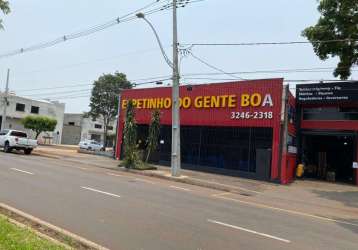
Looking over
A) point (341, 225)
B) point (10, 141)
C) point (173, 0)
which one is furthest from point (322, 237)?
point (10, 141)

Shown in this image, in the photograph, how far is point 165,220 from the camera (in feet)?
31.3

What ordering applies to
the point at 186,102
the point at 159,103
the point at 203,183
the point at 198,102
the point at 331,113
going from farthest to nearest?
the point at 159,103
the point at 186,102
the point at 198,102
the point at 331,113
the point at 203,183

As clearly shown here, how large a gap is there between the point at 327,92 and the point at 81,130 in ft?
197

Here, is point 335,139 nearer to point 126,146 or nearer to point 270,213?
point 126,146

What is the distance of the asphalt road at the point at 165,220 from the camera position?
781 centimetres

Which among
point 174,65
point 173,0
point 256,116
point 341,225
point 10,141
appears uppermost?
point 173,0

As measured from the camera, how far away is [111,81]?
2616 inches

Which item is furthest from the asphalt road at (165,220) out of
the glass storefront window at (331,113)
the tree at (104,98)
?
the tree at (104,98)

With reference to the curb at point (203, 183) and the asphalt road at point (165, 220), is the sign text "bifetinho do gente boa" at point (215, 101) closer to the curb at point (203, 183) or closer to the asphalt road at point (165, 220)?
the curb at point (203, 183)

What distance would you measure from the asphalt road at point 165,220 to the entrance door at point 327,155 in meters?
18.7

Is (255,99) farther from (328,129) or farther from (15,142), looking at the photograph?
(15,142)

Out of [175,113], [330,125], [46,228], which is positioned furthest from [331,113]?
[46,228]

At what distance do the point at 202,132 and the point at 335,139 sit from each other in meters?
11.2

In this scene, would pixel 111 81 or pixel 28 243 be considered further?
pixel 111 81
